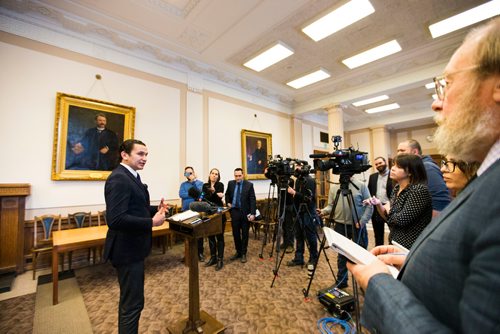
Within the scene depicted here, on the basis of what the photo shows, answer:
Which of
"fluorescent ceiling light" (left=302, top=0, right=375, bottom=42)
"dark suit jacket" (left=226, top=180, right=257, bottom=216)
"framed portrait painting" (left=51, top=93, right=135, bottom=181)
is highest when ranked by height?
"fluorescent ceiling light" (left=302, top=0, right=375, bottom=42)

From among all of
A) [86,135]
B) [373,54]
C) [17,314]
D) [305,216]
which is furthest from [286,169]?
[373,54]

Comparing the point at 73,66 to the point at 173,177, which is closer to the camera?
the point at 73,66

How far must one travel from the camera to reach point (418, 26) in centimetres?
397

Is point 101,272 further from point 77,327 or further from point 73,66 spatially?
point 73,66

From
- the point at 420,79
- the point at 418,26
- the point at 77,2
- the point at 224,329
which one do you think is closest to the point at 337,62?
the point at 418,26

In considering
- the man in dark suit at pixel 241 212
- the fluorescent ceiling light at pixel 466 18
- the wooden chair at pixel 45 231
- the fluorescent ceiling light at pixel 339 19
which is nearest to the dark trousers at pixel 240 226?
the man in dark suit at pixel 241 212

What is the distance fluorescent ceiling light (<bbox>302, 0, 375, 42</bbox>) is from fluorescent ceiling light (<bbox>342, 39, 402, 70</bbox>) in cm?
118

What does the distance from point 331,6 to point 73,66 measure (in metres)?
4.49

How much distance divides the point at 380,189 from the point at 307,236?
55.9 inches

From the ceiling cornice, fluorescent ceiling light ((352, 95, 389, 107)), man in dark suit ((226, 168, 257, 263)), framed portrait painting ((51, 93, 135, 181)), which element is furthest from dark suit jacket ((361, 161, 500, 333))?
fluorescent ceiling light ((352, 95, 389, 107))

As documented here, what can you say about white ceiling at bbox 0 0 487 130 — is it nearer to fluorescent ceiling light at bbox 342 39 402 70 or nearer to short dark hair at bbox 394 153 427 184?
fluorescent ceiling light at bbox 342 39 402 70

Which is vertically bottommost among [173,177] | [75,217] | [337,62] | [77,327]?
[77,327]

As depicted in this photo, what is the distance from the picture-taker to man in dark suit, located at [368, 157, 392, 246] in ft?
10.7

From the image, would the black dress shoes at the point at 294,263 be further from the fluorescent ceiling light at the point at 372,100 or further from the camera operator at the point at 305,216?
the fluorescent ceiling light at the point at 372,100
